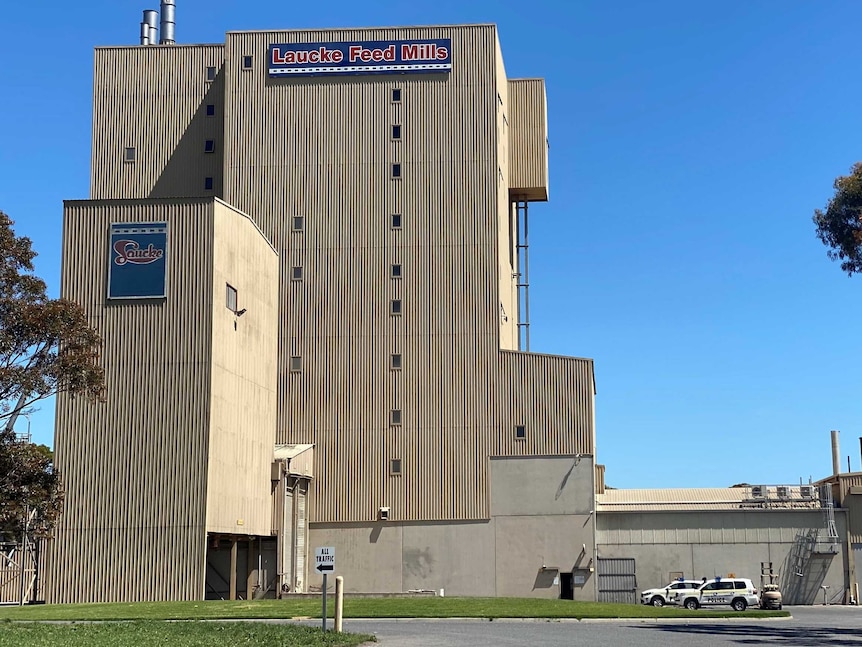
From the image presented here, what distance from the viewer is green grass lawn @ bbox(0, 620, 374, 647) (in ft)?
79.6

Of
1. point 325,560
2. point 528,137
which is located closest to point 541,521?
point 528,137

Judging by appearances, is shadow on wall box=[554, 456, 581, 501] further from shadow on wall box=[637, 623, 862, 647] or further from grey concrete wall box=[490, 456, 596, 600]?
shadow on wall box=[637, 623, 862, 647]

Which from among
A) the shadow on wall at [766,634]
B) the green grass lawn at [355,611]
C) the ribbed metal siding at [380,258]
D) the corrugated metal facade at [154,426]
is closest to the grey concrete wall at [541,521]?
the ribbed metal siding at [380,258]

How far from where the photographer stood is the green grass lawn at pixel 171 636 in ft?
79.6

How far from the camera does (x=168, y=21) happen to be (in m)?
67.6

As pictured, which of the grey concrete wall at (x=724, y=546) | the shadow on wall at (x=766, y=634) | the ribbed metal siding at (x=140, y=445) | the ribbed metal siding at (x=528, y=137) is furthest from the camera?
the ribbed metal siding at (x=528, y=137)

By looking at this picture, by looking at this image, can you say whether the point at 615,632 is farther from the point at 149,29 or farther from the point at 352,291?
the point at 149,29

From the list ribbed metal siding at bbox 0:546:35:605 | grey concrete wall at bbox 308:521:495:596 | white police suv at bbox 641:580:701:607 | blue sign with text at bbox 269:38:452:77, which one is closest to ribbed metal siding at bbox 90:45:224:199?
blue sign with text at bbox 269:38:452:77

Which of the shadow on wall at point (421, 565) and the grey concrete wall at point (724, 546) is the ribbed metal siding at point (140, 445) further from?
the grey concrete wall at point (724, 546)

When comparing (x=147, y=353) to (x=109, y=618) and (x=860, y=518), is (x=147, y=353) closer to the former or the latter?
(x=109, y=618)

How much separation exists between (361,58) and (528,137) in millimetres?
11119

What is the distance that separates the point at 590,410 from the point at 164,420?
70.9 feet

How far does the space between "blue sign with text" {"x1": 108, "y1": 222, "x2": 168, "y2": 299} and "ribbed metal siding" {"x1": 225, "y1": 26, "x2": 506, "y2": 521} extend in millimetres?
10177

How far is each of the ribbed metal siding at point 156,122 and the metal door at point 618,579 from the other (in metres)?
28.3
